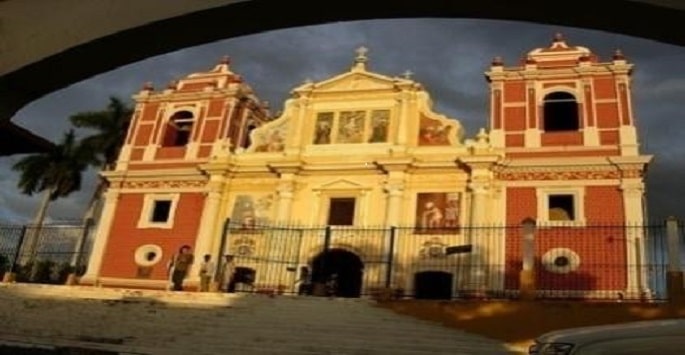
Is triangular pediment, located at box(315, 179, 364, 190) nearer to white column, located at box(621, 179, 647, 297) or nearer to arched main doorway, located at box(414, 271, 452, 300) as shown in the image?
arched main doorway, located at box(414, 271, 452, 300)

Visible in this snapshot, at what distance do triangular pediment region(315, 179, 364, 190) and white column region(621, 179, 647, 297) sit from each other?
8933 mm

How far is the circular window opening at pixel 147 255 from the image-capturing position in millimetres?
23766

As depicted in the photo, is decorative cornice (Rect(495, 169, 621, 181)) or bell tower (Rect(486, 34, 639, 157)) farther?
bell tower (Rect(486, 34, 639, 157))

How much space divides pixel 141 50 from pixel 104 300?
44.5ft

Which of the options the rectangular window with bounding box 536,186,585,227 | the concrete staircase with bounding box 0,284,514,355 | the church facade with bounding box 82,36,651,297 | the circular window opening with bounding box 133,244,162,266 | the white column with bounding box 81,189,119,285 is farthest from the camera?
the white column with bounding box 81,189,119,285

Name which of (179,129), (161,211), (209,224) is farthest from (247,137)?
(209,224)

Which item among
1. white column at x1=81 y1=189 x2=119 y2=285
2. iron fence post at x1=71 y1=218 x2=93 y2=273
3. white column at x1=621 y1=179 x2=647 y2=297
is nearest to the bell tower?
white column at x1=621 y1=179 x2=647 y2=297

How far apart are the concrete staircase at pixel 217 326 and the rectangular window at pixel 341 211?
8092 mm

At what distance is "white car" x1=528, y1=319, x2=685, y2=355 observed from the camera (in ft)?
9.23

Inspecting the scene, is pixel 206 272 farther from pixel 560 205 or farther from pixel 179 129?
pixel 560 205

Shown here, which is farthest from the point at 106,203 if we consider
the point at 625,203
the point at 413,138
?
the point at 625,203

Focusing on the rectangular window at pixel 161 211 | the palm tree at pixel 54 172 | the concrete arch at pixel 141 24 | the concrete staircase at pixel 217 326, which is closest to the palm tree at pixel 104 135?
the palm tree at pixel 54 172

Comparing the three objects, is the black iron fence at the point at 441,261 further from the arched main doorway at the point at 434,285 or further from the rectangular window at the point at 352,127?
the rectangular window at the point at 352,127

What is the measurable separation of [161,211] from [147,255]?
2.08 meters
